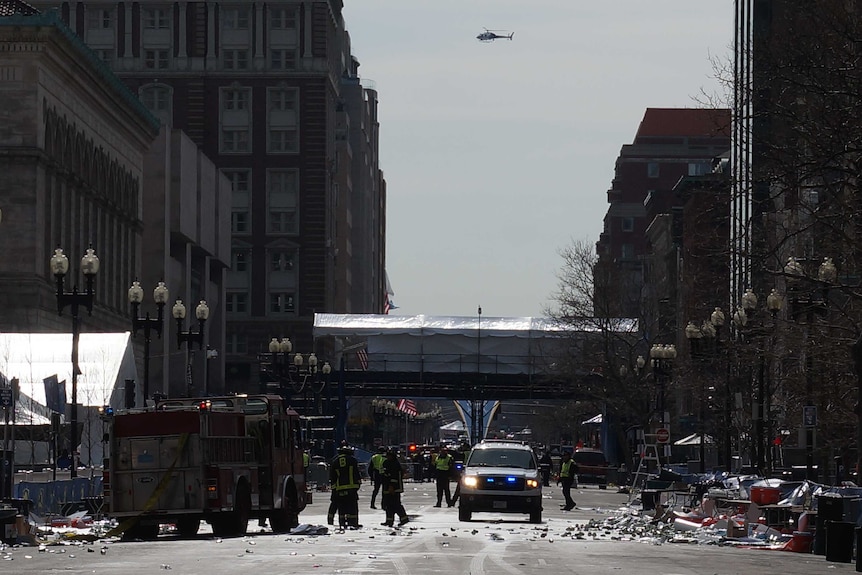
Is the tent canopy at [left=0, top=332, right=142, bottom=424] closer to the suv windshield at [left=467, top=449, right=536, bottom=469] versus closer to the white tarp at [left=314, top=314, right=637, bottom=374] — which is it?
the suv windshield at [left=467, top=449, right=536, bottom=469]

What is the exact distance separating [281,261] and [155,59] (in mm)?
19397

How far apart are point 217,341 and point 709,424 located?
59147 mm

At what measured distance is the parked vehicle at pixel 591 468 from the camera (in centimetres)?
8612

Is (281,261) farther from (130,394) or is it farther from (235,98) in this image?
(130,394)

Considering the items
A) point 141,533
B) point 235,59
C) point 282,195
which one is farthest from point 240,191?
point 141,533

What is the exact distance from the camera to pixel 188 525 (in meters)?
33.6

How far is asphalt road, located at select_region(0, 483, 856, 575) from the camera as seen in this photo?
23.1m

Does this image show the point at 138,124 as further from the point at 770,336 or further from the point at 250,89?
the point at 770,336

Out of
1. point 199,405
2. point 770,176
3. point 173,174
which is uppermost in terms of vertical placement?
point 173,174

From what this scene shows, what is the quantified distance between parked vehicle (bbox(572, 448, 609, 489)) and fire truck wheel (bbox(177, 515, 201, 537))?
173ft

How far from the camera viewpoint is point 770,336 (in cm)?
5038

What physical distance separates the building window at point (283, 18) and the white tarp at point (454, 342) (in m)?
37.5

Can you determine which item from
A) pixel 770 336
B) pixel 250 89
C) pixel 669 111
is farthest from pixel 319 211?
pixel 770 336

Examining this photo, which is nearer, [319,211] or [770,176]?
[770,176]
